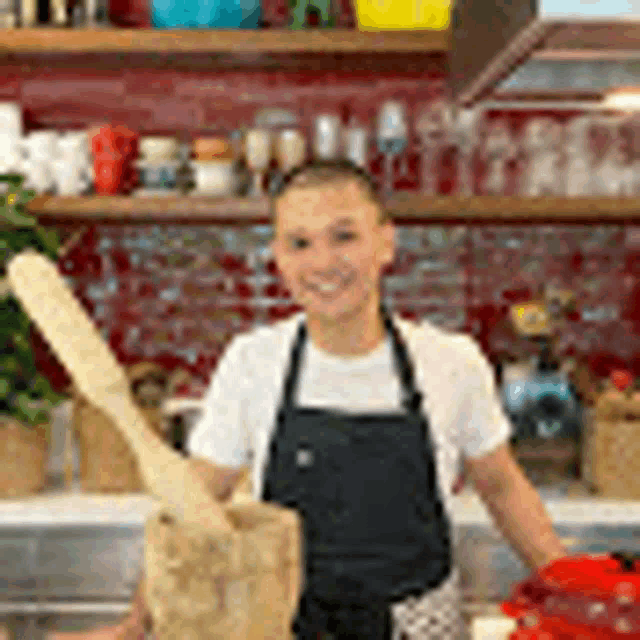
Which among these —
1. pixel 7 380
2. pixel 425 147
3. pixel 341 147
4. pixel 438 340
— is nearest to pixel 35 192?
pixel 7 380

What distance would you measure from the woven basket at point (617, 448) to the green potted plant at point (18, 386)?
4.20 feet

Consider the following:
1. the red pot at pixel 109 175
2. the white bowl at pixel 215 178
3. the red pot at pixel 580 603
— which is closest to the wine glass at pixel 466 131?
the white bowl at pixel 215 178

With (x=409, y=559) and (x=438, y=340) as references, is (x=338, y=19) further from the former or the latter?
(x=409, y=559)

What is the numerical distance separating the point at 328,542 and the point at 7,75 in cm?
216

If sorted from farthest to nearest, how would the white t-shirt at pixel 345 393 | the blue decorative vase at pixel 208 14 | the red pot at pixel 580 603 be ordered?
the blue decorative vase at pixel 208 14, the white t-shirt at pixel 345 393, the red pot at pixel 580 603

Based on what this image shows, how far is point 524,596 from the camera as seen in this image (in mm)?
1070

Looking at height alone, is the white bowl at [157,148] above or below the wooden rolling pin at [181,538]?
above

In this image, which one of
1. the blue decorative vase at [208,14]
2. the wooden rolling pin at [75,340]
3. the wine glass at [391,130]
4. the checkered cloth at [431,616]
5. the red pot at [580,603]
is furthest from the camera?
the wine glass at [391,130]

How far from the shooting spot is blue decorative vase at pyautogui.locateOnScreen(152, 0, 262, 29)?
2.93 meters

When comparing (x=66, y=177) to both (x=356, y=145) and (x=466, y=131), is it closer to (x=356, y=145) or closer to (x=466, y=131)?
(x=356, y=145)

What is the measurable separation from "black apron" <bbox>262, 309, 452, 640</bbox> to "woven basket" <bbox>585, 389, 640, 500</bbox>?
4.10 ft

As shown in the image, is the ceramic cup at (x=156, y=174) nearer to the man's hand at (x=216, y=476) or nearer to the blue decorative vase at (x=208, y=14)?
the blue decorative vase at (x=208, y=14)

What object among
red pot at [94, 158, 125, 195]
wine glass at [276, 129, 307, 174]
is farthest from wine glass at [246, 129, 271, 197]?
red pot at [94, 158, 125, 195]

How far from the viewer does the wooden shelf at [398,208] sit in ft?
9.50
